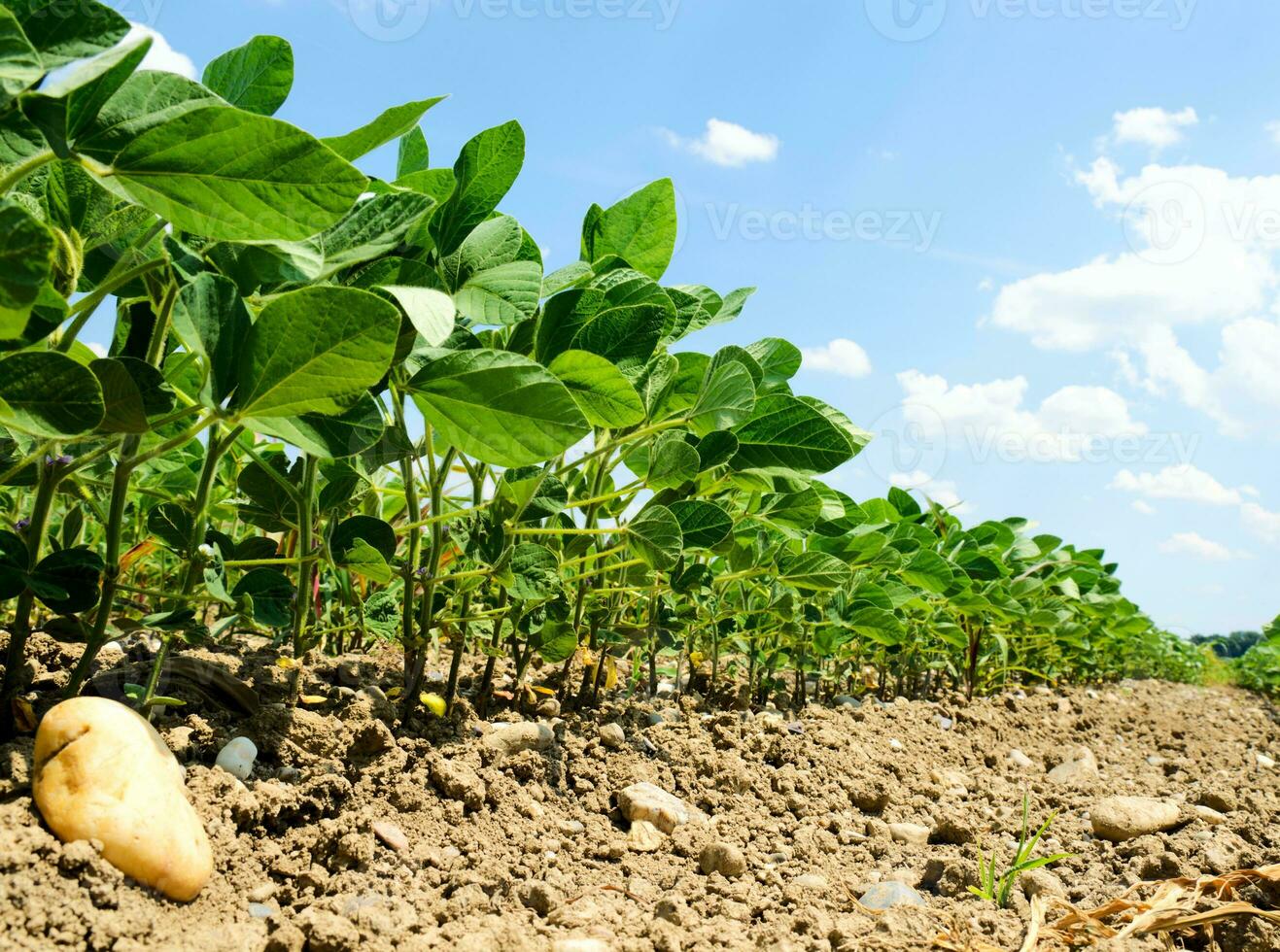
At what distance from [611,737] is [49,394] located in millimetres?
1264

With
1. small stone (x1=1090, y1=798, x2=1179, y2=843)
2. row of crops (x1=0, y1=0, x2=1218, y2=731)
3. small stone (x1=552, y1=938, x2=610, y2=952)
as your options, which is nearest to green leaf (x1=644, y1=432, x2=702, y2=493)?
row of crops (x1=0, y1=0, x2=1218, y2=731)

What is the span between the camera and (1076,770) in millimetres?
2711

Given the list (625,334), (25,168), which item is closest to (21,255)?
(25,168)

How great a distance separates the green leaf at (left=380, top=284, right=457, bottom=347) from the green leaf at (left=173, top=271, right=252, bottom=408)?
0.50 ft

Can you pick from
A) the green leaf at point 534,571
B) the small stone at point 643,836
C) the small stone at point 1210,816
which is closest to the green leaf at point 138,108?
the green leaf at point 534,571

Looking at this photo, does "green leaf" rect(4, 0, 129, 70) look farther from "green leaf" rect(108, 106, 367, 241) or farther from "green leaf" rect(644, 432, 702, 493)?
"green leaf" rect(644, 432, 702, 493)

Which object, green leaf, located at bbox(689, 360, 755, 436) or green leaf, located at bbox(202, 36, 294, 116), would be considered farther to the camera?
→ green leaf, located at bbox(689, 360, 755, 436)

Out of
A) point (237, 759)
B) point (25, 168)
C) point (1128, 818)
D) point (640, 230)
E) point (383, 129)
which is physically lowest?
point (237, 759)

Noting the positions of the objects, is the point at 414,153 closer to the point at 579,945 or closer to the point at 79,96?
the point at 79,96

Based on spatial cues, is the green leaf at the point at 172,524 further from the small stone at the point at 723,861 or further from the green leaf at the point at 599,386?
the small stone at the point at 723,861

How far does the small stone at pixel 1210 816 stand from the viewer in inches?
81.8

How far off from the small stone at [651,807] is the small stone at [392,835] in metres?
0.43

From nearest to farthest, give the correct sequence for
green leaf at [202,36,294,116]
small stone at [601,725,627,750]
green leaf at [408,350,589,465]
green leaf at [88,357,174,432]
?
green leaf at [88,357,174,432]
green leaf at [408,350,589,465]
green leaf at [202,36,294,116]
small stone at [601,725,627,750]

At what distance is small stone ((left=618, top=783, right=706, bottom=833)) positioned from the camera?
1.61 meters
